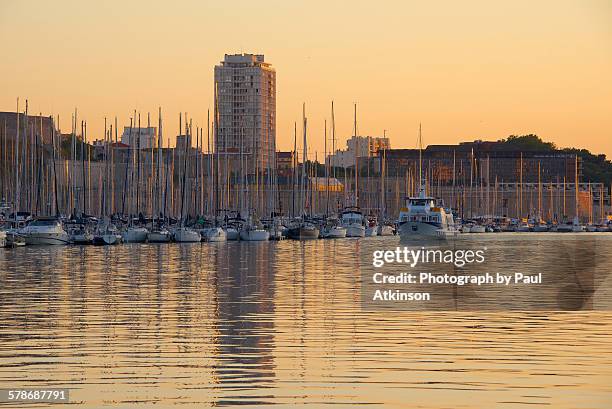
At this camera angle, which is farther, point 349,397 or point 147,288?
point 147,288

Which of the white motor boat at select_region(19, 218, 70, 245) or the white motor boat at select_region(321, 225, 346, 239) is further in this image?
the white motor boat at select_region(321, 225, 346, 239)

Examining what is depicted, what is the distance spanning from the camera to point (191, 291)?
3962 cm

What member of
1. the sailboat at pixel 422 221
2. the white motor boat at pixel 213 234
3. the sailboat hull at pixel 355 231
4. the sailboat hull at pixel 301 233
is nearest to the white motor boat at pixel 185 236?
the white motor boat at pixel 213 234

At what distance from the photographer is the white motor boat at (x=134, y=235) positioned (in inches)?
3580

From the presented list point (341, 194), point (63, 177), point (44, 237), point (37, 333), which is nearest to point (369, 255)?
point (44, 237)

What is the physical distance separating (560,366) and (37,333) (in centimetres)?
983

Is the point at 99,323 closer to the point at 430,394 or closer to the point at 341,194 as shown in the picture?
the point at 430,394

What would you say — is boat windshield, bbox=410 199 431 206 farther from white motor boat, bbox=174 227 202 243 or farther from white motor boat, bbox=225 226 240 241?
white motor boat, bbox=174 227 202 243

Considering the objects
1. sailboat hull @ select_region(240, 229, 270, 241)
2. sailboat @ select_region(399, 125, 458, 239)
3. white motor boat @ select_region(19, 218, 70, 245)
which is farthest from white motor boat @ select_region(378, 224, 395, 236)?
white motor boat @ select_region(19, 218, 70, 245)

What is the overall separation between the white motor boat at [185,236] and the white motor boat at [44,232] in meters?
9.93

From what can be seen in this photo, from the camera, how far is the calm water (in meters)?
19.2

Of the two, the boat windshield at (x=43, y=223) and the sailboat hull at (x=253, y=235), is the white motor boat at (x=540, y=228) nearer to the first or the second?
the sailboat hull at (x=253, y=235)

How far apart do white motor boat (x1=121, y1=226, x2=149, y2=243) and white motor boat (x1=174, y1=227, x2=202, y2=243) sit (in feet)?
7.00

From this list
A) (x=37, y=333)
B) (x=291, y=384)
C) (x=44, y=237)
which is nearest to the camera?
(x=291, y=384)
